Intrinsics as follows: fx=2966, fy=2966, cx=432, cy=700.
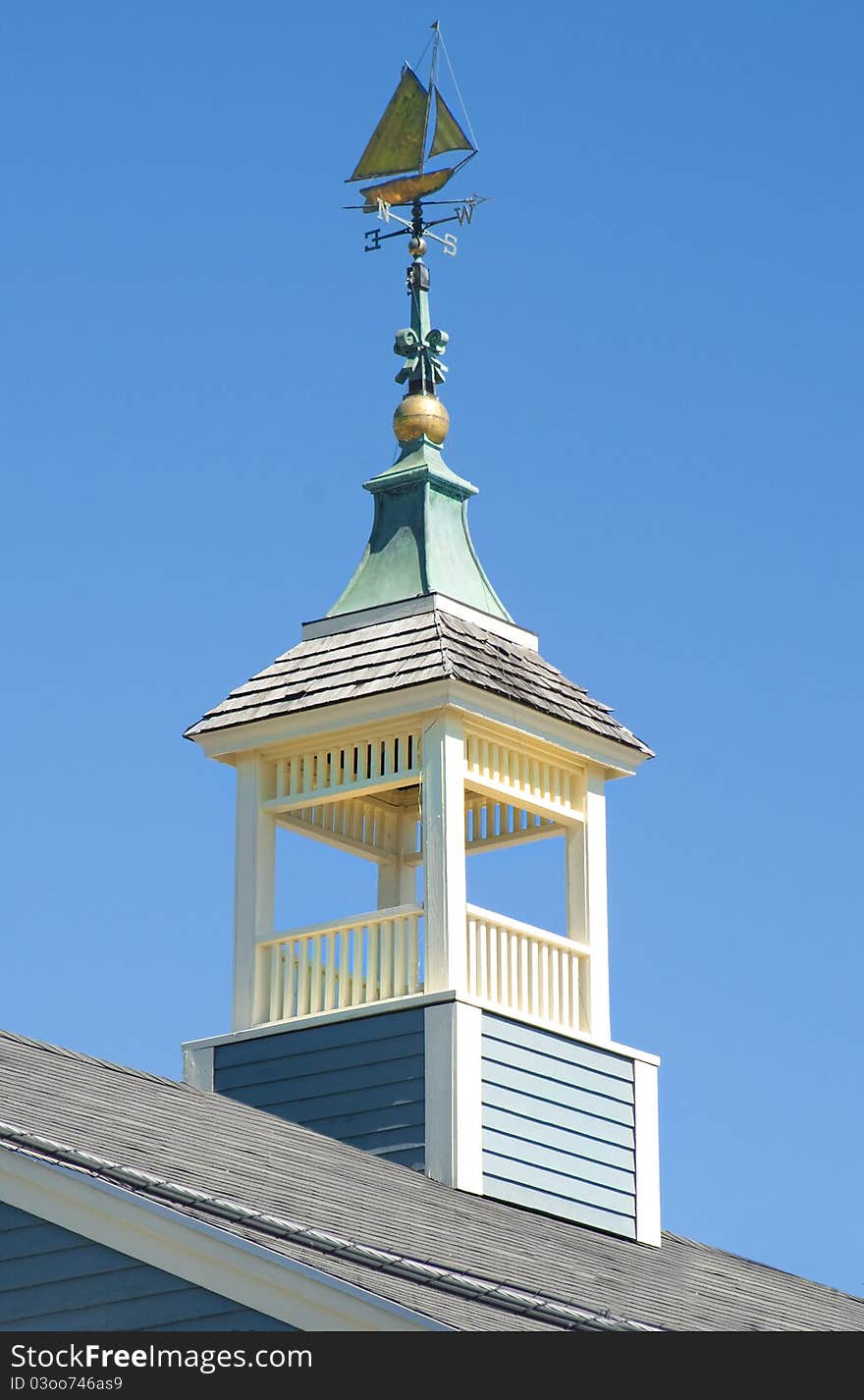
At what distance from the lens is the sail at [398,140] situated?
70.9 ft

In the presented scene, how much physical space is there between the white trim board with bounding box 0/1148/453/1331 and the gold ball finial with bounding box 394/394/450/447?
8.98 metres

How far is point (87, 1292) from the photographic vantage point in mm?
12867

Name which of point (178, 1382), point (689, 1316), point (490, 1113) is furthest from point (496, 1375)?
point (490, 1113)

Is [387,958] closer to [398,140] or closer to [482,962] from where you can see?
[482,962]

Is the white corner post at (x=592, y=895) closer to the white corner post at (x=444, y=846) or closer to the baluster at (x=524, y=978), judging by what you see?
the baluster at (x=524, y=978)

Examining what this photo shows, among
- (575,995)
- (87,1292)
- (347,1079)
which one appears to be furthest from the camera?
(575,995)

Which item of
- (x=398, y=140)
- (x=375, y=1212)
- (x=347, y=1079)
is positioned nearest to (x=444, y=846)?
(x=347, y=1079)

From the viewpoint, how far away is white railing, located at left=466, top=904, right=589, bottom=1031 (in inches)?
748

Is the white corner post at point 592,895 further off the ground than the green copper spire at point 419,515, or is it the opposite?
the green copper spire at point 419,515

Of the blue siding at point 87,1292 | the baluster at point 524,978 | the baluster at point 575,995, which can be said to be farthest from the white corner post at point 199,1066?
the blue siding at point 87,1292

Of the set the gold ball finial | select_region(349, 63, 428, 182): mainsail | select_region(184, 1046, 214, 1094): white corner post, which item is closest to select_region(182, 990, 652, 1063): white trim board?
select_region(184, 1046, 214, 1094): white corner post

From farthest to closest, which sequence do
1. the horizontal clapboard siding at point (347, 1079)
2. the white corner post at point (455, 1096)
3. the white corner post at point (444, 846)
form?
the white corner post at point (444, 846)
the horizontal clapboard siding at point (347, 1079)
the white corner post at point (455, 1096)

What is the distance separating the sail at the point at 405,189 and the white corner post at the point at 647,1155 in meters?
6.54

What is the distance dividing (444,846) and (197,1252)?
6.66 metres
